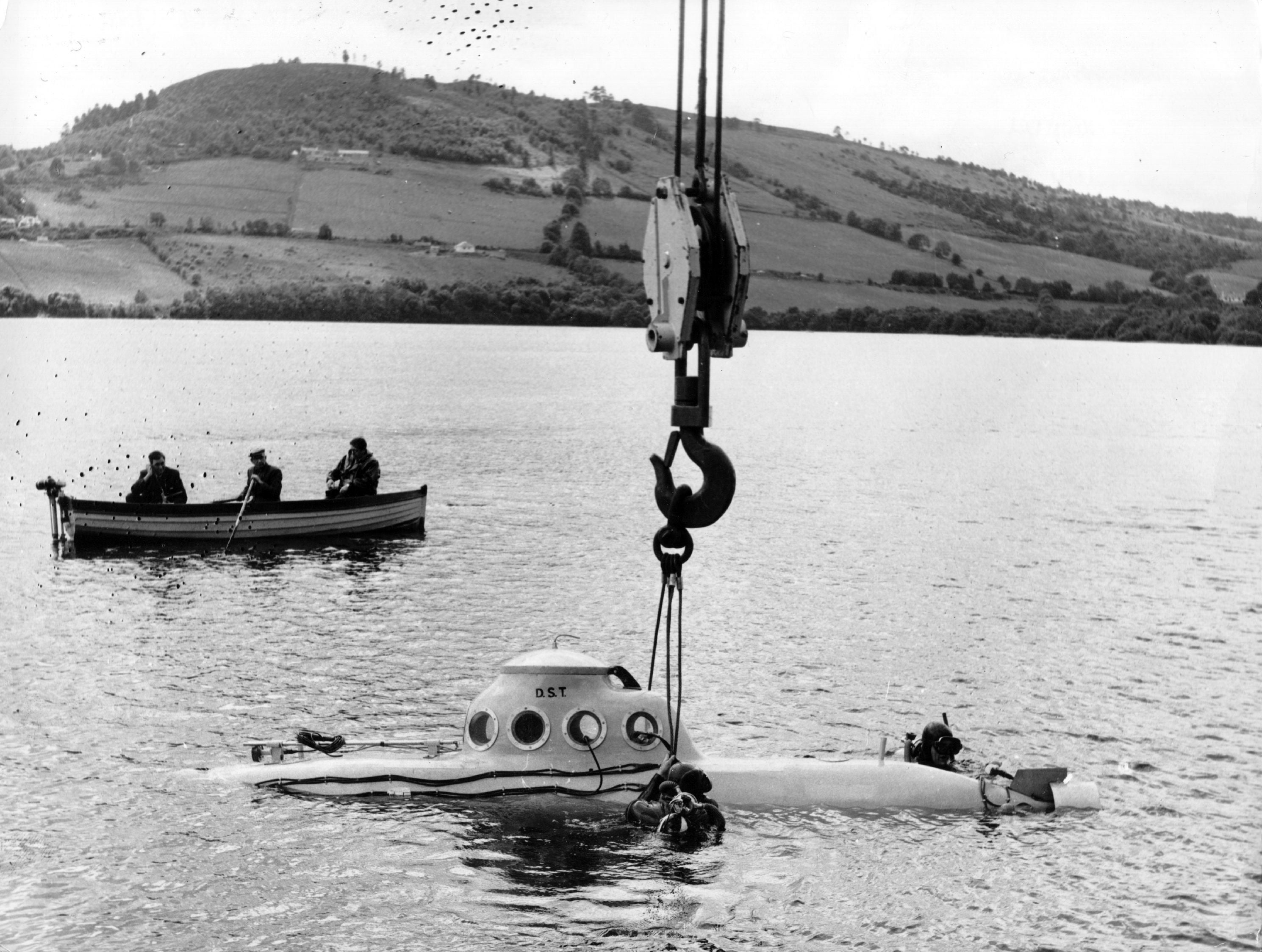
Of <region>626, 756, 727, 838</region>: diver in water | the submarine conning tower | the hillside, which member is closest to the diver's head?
<region>626, 756, 727, 838</region>: diver in water

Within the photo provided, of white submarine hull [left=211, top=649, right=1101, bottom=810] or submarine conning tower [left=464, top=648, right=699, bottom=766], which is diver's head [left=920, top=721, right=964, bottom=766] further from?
submarine conning tower [left=464, top=648, right=699, bottom=766]

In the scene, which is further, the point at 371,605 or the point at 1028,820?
the point at 371,605

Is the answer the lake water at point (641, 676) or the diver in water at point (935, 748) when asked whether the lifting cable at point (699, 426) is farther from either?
the diver in water at point (935, 748)

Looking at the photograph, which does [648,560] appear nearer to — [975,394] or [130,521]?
[130,521]

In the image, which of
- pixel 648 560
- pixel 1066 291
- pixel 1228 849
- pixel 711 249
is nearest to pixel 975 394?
pixel 1066 291

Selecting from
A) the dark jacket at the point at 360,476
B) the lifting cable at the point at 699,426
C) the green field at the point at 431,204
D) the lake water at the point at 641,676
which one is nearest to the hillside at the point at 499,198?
the green field at the point at 431,204

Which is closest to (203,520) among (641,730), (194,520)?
(194,520)
